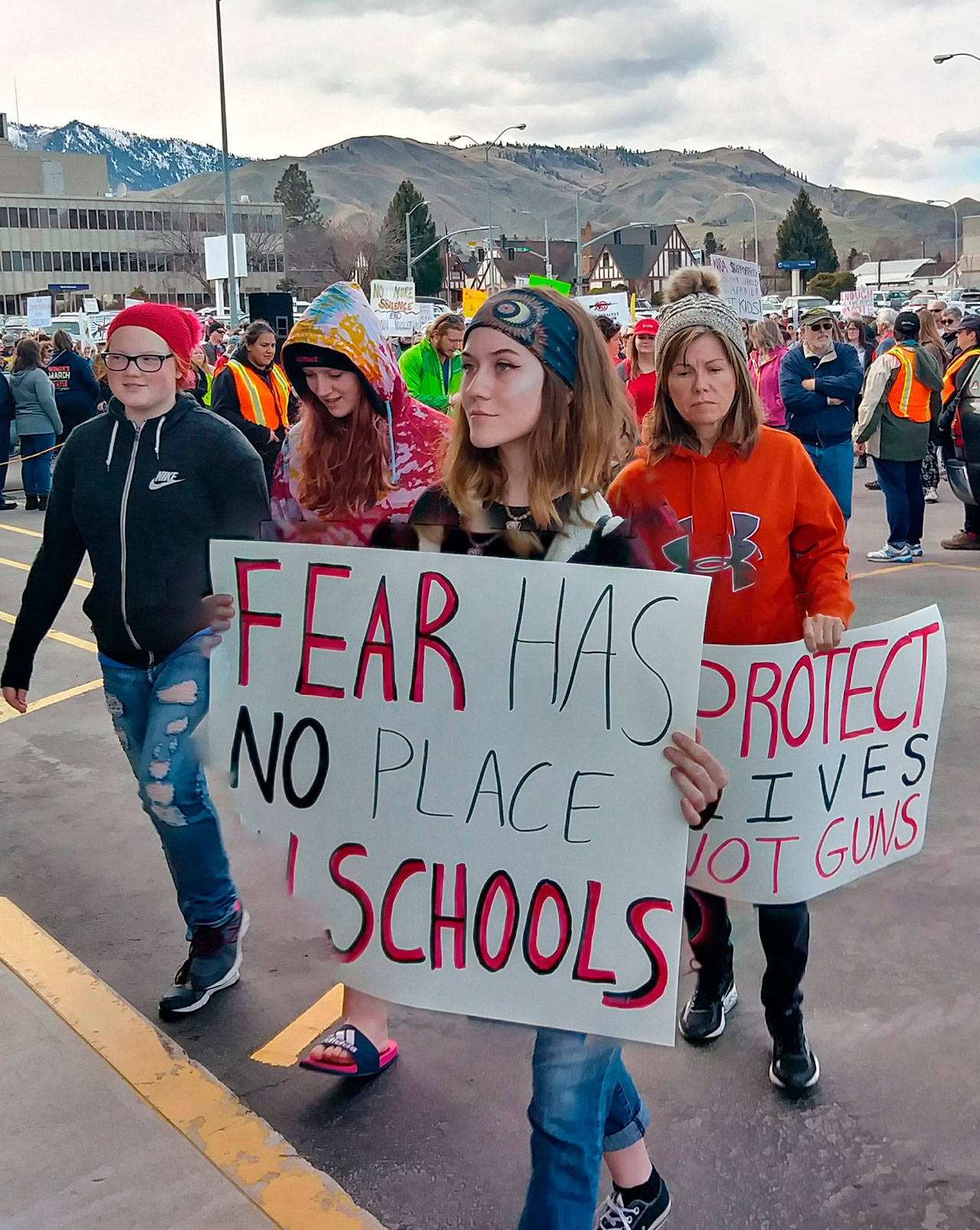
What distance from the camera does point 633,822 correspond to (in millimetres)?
1997

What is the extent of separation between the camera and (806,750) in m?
2.76

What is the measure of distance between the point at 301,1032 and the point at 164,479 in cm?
150

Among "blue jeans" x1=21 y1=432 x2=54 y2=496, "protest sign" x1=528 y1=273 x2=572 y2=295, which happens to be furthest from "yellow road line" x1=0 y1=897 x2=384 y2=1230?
"blue jeans" x1=21 y1=432 x2=54 y2=496

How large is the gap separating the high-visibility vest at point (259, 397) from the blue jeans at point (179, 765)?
523cm

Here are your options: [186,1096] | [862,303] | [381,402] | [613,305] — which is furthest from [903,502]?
[862,303]

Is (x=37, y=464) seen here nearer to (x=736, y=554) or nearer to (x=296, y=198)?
(x=736, y=554)

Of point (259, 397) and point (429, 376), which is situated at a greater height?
point (429, 376)

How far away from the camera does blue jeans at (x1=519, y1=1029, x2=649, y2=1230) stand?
205 cm

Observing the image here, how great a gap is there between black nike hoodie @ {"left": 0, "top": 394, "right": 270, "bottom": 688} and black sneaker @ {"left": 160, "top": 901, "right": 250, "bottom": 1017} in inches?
31.1

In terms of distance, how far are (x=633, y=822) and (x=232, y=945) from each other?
188 centimetres

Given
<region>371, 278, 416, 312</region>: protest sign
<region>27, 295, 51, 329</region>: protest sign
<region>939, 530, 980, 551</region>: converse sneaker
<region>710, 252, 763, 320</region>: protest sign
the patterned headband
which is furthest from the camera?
<region>27, 295, 51, 329</region>: protest sign

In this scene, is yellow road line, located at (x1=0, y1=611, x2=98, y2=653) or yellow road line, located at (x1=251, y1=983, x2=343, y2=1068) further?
yellow road line, located at (x1=0, y1=611, x2=98, y2=653)

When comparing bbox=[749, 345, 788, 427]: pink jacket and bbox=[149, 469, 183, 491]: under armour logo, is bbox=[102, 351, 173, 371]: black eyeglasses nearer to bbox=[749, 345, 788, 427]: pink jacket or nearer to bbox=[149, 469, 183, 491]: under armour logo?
bbox=[149, 469, 183, 491]: under armour logo

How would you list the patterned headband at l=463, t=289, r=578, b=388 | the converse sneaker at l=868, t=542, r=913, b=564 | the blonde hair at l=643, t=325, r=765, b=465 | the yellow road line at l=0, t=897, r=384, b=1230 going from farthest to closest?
the converse sneaker at l=868, t=542, r=913, b=564
the blonde hair at l=643, t=325, r=765, b=465
the yellow road line at l=0, t=897, r=384, b=1230
the patterned headband at l=463, t=289, r=578, b=388
